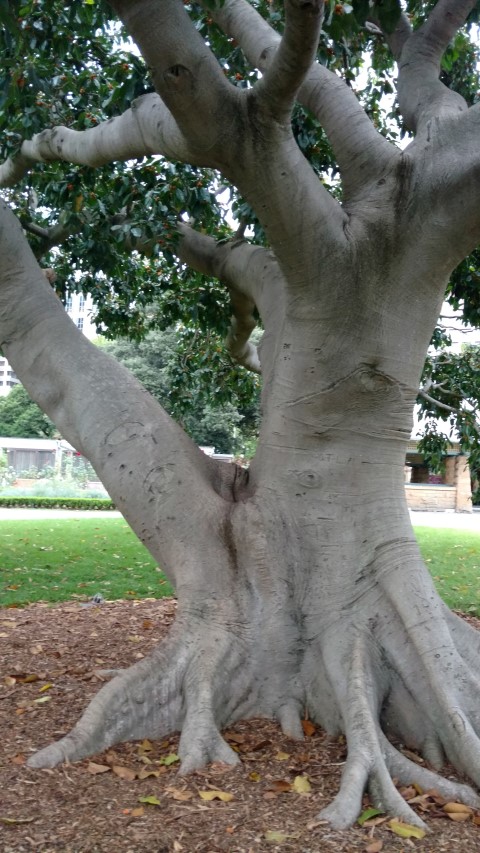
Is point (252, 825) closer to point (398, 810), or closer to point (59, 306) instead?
point (398, 810)

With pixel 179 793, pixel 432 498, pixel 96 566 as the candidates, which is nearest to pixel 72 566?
pixel 96 566

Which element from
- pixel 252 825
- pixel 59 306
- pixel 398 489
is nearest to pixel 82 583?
pixel 59 306

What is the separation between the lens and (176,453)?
4.55m

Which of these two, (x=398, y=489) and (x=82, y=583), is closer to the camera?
(x=398, y=489)

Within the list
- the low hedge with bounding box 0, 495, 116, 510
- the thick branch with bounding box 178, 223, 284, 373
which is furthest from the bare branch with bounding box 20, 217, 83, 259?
the low hedge with bounding box 0, 495, 116, 510

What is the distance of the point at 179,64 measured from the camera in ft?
11.8

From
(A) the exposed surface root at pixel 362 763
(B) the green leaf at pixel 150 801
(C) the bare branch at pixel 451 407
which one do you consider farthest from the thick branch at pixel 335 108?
(C) the bare branch at pixel 451 407

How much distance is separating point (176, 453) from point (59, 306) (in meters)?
1.23

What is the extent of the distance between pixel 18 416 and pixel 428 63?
150ft

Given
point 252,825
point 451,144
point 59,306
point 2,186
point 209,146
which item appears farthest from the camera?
point 2,186

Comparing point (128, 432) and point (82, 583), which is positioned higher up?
point (128, 432)

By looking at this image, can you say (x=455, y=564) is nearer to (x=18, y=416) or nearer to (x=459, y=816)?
(x=459, y=816)

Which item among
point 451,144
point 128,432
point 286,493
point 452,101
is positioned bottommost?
point 286,493

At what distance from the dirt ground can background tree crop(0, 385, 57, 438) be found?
144 ft
